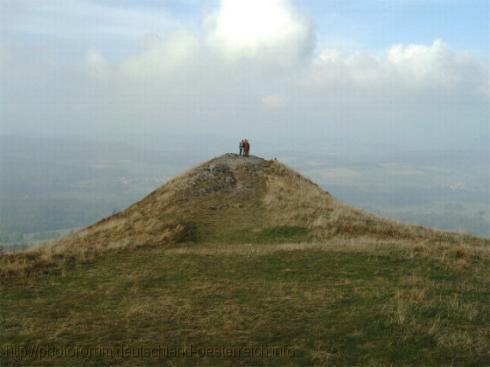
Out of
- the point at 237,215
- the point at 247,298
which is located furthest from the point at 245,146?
the point at 247,298

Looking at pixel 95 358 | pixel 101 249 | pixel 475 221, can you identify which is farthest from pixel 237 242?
pixel 475 221

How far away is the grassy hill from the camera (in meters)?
8.99

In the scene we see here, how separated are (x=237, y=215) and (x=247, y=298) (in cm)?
1429

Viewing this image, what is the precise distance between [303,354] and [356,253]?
31.3ft

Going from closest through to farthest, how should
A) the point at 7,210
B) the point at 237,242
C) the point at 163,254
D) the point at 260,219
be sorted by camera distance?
the point at 163,254, the point at 237,242, the point at 260,219, the point at 7,210

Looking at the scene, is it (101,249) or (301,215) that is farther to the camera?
(301,215)

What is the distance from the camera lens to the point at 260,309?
11.5 metres

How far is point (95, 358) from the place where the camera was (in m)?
8.76

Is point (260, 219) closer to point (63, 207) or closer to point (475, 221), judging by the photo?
point (475, 221)

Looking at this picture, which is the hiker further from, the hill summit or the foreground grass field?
the foreground grass field

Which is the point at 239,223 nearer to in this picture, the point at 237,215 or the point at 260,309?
the point at 237,215

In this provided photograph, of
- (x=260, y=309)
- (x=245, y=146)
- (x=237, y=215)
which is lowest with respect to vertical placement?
(x=260, y=309)

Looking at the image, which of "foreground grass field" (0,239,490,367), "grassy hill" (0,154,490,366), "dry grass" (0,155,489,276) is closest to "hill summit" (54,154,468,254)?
"dry grass" (0,155,489,276)

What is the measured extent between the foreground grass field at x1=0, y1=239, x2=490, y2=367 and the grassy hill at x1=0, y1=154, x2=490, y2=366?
0.13 feet
